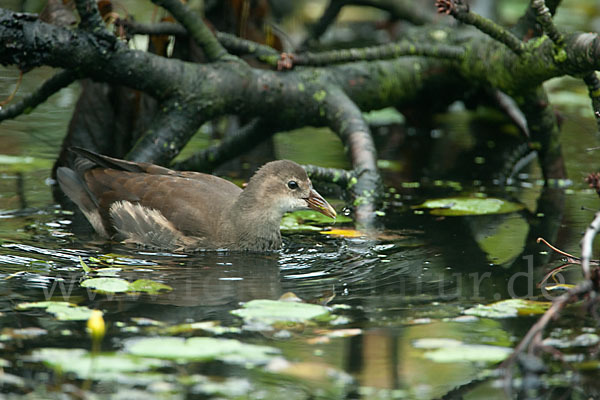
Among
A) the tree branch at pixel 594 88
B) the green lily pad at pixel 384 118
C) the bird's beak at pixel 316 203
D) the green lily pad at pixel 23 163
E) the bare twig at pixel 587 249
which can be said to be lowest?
the bare twig at pixel 587 249

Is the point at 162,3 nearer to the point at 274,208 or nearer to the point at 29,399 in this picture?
the point at 274,208

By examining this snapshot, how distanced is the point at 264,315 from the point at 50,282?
135cm

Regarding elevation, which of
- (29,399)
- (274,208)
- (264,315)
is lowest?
(29,399)

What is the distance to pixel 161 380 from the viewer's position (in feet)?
11.4

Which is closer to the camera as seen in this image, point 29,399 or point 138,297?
point 29,399

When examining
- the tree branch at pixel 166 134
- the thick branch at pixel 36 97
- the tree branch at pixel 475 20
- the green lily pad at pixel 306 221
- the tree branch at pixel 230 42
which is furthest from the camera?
the tree branch at pixel 230 42

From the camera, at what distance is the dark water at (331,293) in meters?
3.56

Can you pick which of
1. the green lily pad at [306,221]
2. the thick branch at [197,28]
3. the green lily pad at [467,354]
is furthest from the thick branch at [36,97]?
the green lily pad at [467,354]

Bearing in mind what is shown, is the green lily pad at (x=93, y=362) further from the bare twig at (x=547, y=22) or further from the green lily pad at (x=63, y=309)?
the bare twig at (x=547, y=22)

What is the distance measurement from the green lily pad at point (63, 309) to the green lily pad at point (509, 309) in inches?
74.3

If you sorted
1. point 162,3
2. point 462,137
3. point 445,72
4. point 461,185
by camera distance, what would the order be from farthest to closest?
point 462,137
point 445,72
point 461,185
point 162,3

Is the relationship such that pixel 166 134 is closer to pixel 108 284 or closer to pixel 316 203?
pixel 316 203

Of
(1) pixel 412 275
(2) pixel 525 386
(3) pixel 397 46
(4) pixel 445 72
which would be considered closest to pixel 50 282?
(1) pixel 412 275

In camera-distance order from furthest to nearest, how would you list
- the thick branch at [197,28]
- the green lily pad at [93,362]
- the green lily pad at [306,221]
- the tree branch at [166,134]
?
the thick branch at [197,28], the tree branch at [166,134], the green lily pad at [306,221], the green lily pad at [93,362]
